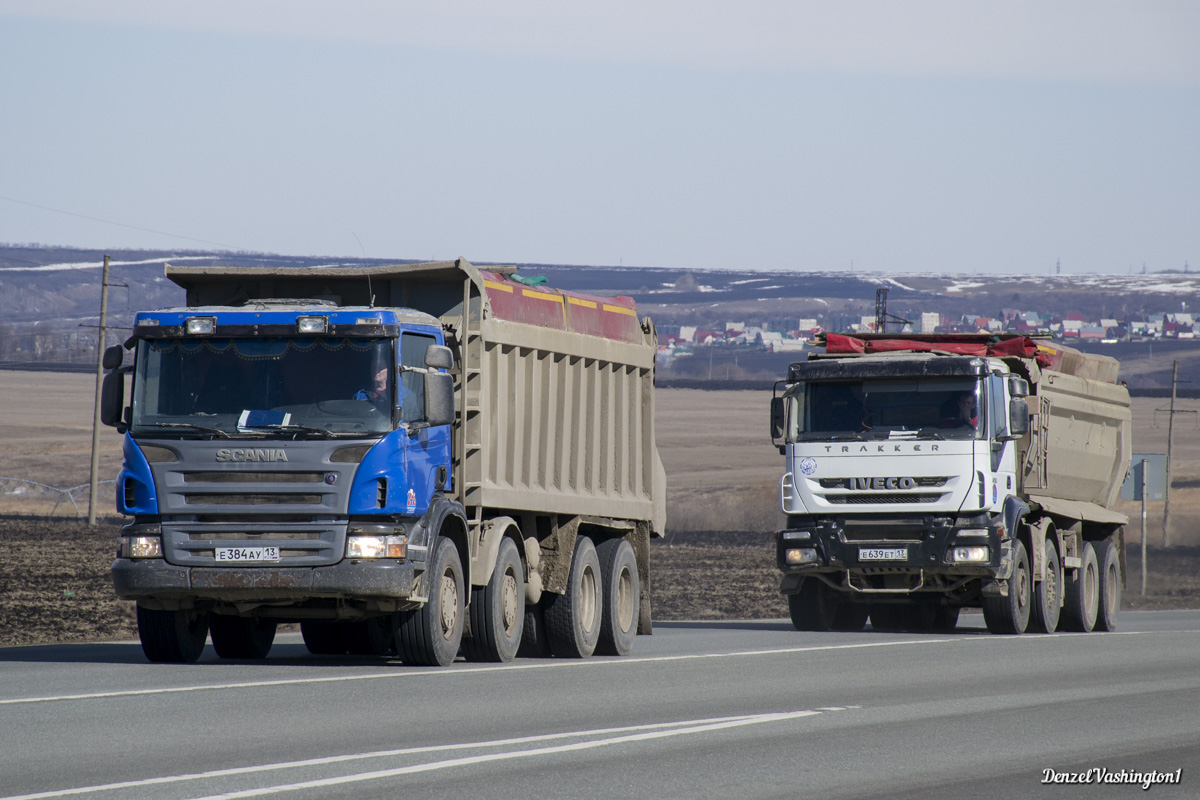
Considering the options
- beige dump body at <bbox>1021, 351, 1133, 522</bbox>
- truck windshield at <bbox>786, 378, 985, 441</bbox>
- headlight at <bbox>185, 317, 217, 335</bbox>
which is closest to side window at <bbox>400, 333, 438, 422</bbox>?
headlight at <bbox>185, 317, 217, 335</bbox>

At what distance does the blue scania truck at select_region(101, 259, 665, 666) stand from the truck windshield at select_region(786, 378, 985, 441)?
20.2 feet

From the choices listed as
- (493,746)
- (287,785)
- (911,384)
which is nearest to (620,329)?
(911,384)

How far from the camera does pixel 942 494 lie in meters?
20.6

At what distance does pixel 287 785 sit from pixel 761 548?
45.9m

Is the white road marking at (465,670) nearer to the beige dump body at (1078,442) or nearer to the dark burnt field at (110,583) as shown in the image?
the beige dump body at (1078,442)

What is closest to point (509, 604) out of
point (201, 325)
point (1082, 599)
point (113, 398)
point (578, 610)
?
point (578, 610)

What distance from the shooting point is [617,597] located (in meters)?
17.2

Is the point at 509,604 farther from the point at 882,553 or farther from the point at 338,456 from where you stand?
the point at 882,553

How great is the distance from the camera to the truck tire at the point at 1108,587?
2539 centimetres

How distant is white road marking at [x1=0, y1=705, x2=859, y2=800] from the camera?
754 centimetres

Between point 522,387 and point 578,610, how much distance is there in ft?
7.90

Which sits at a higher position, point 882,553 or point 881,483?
point 881,483

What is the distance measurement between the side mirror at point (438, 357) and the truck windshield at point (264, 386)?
29 cm

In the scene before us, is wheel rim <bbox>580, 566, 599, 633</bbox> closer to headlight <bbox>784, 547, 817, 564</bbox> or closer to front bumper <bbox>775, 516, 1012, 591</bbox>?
front bumper <bbox>775, 516, 1012, 591</bbox>
